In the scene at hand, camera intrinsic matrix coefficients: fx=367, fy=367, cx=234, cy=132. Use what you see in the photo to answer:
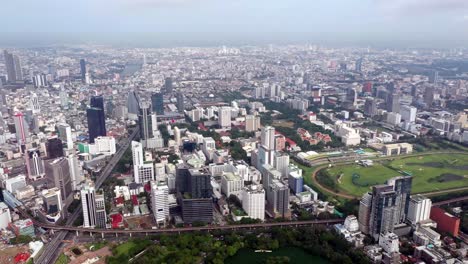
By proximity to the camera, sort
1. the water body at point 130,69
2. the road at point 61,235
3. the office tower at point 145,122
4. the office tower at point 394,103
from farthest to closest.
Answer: the water body at point 130,69 → the office tower at point 394,103 → the office tower at point 145,122 → the road at point 61,235

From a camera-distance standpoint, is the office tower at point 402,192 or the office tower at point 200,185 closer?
the office tower at point 402,192

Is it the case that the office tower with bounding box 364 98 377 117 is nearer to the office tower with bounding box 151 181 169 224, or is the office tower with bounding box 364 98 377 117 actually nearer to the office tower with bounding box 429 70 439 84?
the office tower with bounding box 429 70 439 84

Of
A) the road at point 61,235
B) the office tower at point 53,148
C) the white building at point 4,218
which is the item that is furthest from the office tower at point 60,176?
the office tower at point 53,148

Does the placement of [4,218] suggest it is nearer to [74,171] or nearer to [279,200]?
[74,171]

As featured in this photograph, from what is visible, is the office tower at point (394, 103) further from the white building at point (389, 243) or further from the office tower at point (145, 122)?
the white building at point (389, 243)

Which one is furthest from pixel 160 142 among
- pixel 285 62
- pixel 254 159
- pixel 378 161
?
pixel 285 62

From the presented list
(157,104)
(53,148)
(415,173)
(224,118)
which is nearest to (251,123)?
(224,118)

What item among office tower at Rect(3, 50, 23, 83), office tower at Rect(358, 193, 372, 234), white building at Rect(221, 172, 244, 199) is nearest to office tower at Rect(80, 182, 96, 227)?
Answer: white building at Rect(221, 172, 244, 199)
